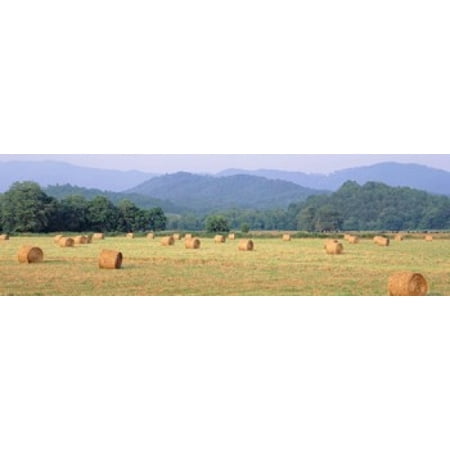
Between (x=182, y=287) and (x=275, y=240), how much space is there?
1.60 metres

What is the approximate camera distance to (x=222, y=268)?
→ 16.8m

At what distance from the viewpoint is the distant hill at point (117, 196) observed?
1697 cm

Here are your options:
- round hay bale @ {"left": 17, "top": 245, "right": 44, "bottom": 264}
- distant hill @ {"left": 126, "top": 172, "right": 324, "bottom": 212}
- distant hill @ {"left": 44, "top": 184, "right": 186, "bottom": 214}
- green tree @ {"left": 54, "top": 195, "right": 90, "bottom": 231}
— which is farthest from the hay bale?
round hay bale @ {"left": 17, "top": 245, "right": 44, "bottom": 264}

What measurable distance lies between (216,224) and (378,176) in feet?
7.26

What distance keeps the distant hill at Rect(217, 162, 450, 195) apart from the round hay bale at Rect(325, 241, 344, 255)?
0.72 m

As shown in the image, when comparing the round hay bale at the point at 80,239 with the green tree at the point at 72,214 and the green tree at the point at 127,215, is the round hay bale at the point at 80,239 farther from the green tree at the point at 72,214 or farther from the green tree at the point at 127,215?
the green tree at the point at 127,215

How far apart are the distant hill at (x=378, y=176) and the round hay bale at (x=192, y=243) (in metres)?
1.01

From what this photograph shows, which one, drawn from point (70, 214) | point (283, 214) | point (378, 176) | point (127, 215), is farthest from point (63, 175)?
point (378, 176)

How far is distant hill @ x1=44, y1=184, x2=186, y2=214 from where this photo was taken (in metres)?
17.0

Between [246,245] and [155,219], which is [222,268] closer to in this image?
[246,245]

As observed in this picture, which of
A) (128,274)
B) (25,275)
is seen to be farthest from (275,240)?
(25,275)

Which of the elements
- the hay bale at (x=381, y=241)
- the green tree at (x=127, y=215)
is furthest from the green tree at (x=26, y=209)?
the hay bale at (x=381, y=241)

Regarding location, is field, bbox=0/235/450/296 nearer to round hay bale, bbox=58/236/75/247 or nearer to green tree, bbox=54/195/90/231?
round hay bale, bbox=58/236/75/247

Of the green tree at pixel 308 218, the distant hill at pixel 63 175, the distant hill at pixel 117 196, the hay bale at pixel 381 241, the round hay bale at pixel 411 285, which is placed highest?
the distant hill at pixel 63 175
